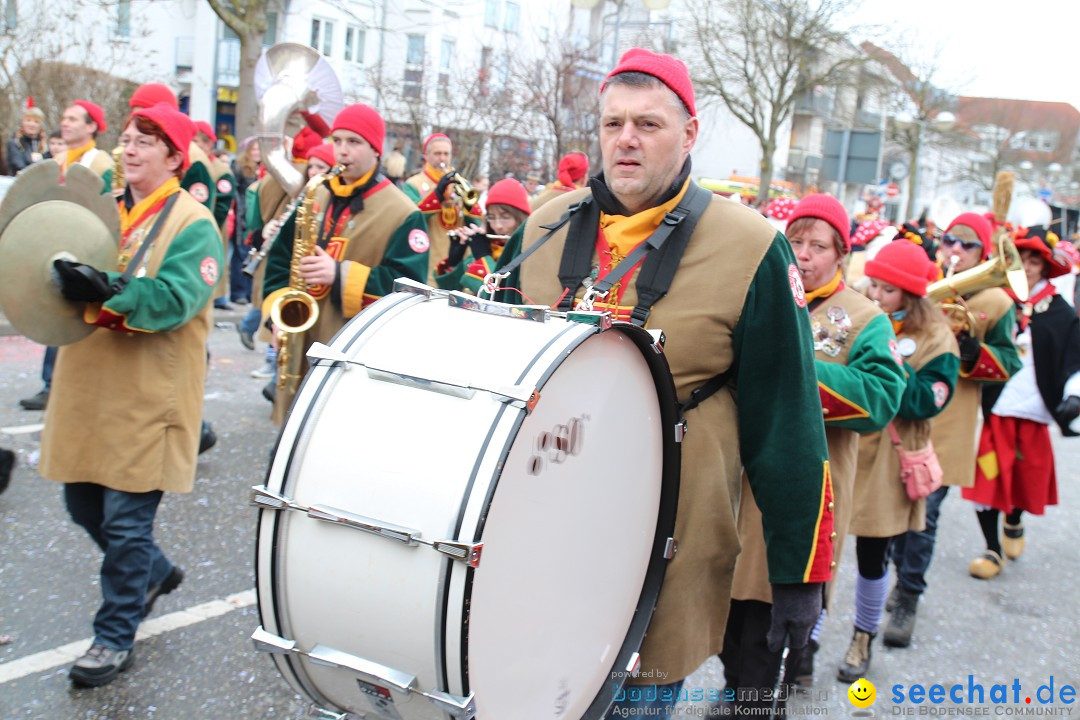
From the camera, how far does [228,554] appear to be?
489 cm

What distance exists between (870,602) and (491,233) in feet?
13.1

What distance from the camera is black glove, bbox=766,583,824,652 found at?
2.53 m

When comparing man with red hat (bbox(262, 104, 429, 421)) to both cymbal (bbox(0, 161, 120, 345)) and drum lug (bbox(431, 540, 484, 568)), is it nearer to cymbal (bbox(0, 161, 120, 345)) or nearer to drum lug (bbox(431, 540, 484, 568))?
cymbal (bbox(0, 161, 120, 345))

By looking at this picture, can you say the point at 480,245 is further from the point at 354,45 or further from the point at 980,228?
the point at 354,45

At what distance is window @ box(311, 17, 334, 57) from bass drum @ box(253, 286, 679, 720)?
3330 centimetres

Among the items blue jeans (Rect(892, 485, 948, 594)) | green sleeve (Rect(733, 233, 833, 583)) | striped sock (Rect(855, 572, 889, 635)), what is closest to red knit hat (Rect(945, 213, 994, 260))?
blue jeans (Rect(892, 485, 948, 594))

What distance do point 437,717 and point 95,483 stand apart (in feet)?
7.84

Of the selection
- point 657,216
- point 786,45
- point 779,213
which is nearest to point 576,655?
point 657,216

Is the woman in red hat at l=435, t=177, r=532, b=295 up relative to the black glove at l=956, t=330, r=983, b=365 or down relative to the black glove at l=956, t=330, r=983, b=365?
up

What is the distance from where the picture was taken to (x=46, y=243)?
3.26 metres

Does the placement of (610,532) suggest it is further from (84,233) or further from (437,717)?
(84,233)

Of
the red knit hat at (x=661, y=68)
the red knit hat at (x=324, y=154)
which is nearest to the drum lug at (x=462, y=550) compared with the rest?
the red knit hat at (x=661, y=68)

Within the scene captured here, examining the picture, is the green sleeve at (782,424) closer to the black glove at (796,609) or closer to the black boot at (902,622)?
the black glove at (796,609)

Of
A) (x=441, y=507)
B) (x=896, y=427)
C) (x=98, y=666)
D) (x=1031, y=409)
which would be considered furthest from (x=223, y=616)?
(x=1031, y=409)
